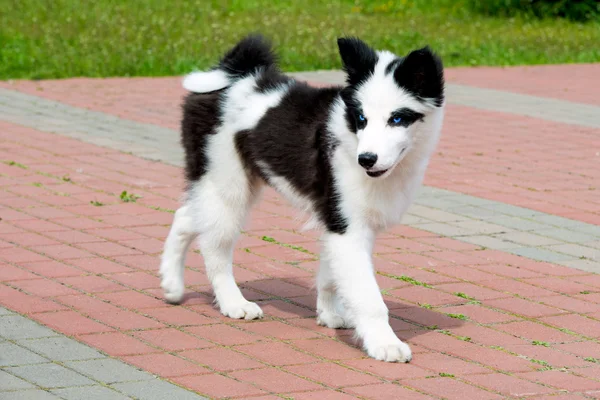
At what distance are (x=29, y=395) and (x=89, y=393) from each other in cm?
23

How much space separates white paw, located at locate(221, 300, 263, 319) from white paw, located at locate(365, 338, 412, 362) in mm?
793

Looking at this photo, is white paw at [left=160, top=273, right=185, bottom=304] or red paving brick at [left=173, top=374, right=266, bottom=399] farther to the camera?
white paw at [left=160, top=273, right=185, bottom=304]

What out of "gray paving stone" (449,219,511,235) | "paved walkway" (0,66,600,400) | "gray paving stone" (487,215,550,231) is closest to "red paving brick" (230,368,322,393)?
"paved walkway" (0,66,600,400)

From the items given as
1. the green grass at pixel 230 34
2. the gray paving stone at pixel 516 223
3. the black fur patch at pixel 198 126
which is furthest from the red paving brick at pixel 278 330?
the green grass at pixel 230 34

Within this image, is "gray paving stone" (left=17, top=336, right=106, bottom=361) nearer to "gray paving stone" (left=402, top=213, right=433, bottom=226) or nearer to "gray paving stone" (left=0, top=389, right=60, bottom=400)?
"gray paving stone" (left=0, top=389, right=60, bottom=400)

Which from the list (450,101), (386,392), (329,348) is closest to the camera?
(386,392)

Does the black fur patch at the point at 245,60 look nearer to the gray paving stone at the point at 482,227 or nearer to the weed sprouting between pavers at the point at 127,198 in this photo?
the gray paving stone at the point at 482,227

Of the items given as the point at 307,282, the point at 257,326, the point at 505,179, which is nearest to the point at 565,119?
the point at 505,179

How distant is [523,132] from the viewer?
35.7 ft

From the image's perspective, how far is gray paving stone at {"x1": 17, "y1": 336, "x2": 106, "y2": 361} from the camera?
15.4ft

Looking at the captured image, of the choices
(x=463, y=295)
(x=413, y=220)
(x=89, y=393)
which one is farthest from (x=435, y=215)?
(x=89, y=393)

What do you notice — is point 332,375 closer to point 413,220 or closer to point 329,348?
point 329,348

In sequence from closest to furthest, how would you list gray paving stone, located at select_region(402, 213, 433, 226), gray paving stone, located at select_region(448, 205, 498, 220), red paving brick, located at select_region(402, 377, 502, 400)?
red paving brick, located at select_region(402, 377, 502, 400)
gray paving stone, located at select_region(402, 213, 433, 226)
gray paving stone, located at select_region(448, 205, 498, 220)

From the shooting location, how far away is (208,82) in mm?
5547
